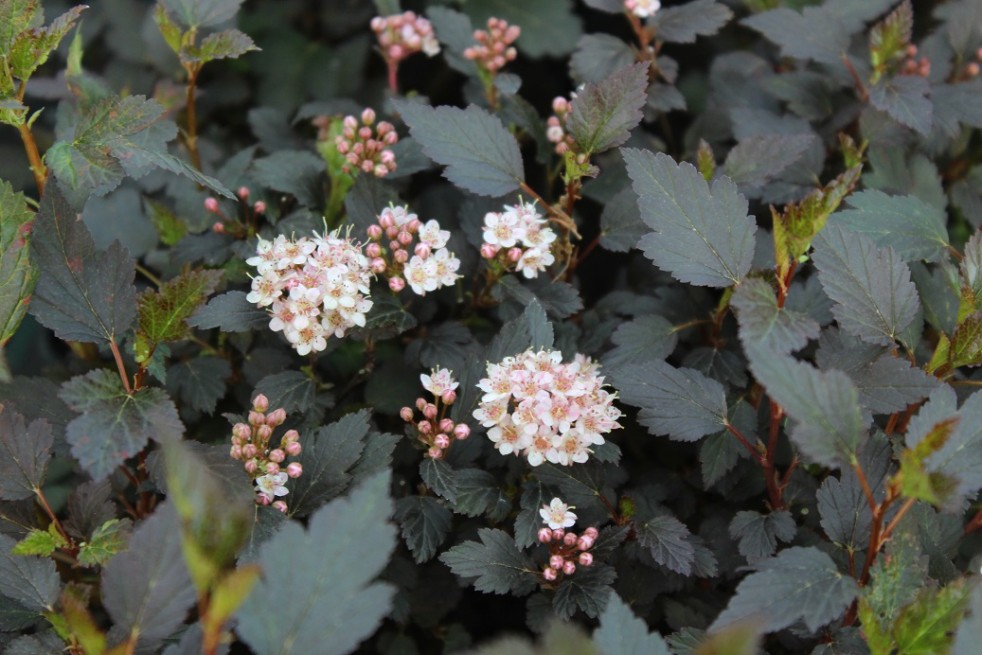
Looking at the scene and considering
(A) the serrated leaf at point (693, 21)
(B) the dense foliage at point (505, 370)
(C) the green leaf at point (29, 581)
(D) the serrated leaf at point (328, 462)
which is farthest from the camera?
(A) the serrated leaf at point (693, 21)

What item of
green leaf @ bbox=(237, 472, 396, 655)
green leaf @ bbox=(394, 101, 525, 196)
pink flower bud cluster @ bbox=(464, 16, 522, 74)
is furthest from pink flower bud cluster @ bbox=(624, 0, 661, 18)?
green leaf @ bbox=(237, 472, 396, 655)

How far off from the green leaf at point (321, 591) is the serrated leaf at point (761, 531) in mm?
482

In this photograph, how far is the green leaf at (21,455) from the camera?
1.04m

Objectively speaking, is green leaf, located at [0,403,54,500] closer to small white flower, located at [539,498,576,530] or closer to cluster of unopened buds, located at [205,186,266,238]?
cluster of unopened buds, located at [205,186,266,238]

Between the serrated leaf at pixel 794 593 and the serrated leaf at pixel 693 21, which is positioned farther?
the serrated leaf at pixel 693 21

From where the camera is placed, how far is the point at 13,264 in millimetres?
1019

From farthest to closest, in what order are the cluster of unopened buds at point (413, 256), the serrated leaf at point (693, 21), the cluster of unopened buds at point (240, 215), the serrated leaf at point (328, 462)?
the serrated leaf at point (693, 21), the cluster of unopened buds at point (240, 215), the cluster of unopened buds at point (413, 256), the serrated leaf at point (328, 462)

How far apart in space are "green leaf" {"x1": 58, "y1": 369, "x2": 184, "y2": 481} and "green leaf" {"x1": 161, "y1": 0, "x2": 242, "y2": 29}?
0.58 meters

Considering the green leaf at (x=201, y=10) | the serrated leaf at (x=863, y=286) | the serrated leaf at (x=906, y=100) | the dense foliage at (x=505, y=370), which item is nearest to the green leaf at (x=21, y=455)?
the dense foliage at (x=505, y=370)

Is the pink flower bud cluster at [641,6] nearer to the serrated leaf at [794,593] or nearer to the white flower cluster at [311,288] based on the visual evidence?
the white flower cluster at [311,288]

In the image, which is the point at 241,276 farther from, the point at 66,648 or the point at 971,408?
the point at 971,408

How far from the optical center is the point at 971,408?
0.97 metres

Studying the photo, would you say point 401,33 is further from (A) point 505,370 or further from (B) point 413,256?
(A) point 505,370

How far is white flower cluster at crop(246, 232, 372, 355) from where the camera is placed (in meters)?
1.11
